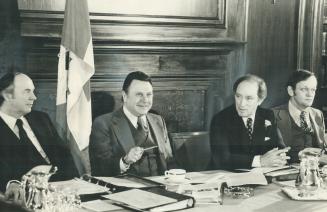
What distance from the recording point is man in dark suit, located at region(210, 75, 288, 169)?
3406mm

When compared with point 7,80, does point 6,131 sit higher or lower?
lower

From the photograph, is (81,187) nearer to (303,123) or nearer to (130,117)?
(130,117)

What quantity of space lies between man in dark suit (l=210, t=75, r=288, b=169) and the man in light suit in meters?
0.41

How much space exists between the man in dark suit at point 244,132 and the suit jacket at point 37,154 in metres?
1.00

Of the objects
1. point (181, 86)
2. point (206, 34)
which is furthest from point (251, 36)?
point (181, 86)

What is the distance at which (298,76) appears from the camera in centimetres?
391

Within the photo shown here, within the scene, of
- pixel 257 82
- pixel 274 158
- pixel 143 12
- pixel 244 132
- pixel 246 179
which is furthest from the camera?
pixel 257 82

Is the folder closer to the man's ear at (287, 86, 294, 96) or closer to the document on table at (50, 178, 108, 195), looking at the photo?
the document on table at (50, 178, 108, 195)

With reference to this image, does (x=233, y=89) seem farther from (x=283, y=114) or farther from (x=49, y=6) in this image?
(x=49, y=6)

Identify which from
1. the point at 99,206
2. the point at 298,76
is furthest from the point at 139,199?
the point at 298,76

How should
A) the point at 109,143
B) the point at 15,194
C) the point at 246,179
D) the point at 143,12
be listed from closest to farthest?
1. the point at 15,194
2. the point at 246,179
3. the point at 109,143
4. the point at 143,12

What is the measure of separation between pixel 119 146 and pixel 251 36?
4.63ft

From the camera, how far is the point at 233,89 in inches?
144

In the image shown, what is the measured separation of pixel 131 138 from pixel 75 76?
0.54m
